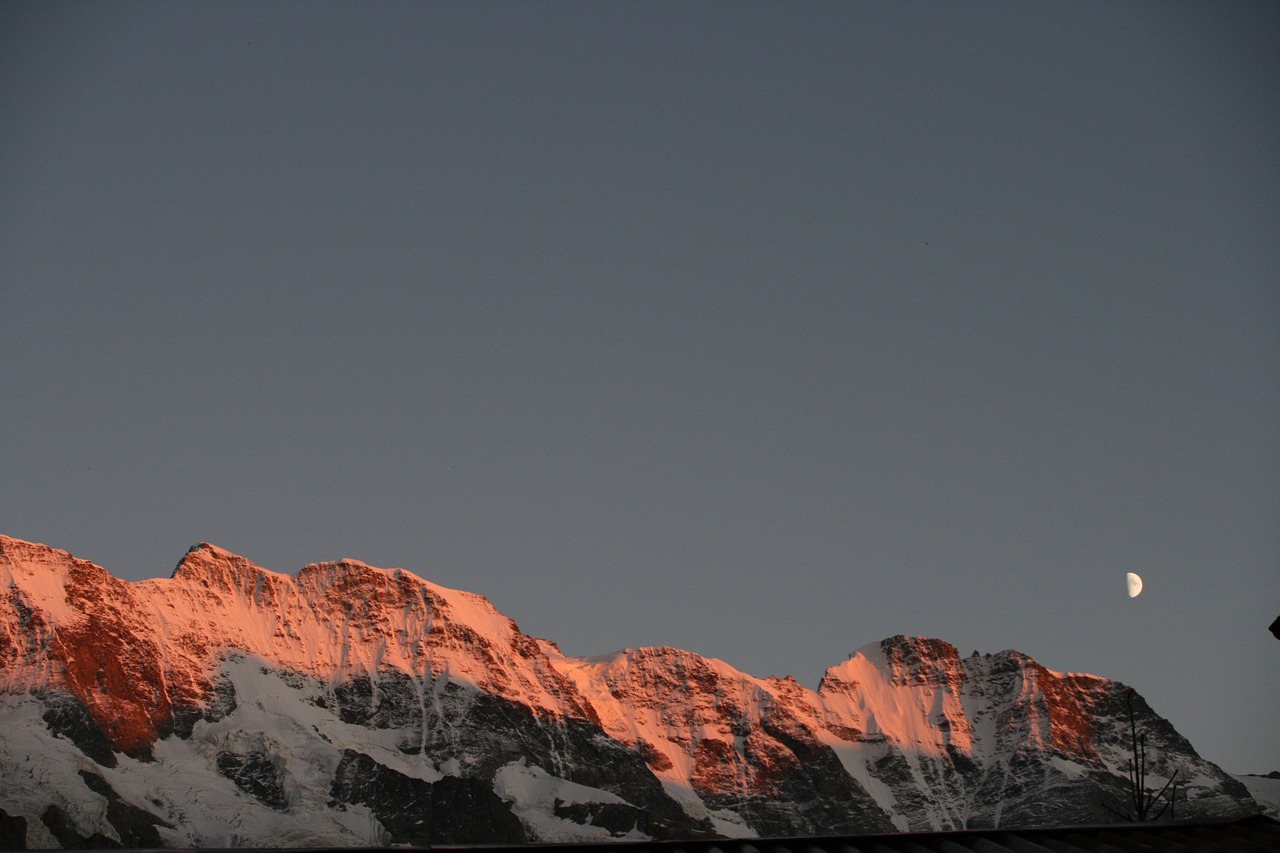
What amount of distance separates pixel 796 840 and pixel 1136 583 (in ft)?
348

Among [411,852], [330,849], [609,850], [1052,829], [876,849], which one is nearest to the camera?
[411,852]

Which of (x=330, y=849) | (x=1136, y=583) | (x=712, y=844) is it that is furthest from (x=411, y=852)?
(x=1136, y=583)

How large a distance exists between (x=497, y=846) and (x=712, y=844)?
3.12 metres

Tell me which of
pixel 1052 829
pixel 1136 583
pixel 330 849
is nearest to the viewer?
pixel 330 849

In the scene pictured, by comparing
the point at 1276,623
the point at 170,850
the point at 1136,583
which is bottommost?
the point at 170,850

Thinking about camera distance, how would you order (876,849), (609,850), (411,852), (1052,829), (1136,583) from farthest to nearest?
(1136,583), (1052,829), (876,849), (609,850), (411,852)

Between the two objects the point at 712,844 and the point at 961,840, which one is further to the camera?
A: the point at 961,840

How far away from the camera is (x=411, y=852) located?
1755 cm

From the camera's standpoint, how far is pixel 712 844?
2127 centimetres

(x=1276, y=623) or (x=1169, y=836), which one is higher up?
(x=1276, y=623)

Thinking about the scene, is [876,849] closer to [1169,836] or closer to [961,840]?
[961,840]

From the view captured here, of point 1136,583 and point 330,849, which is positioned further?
point 1136,583

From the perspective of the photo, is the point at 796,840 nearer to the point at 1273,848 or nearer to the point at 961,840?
the point at 961,840

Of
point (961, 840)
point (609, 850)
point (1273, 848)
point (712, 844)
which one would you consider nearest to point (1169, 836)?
point (1273, 848)
